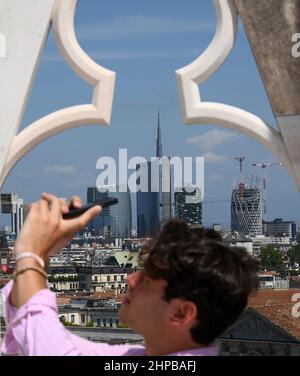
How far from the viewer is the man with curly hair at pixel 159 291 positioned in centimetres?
80

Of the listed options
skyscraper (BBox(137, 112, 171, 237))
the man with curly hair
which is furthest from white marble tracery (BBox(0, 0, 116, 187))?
skyscraper (BBox(137, 112, 171, 237))

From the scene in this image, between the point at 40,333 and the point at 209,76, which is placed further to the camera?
the point at 209,76

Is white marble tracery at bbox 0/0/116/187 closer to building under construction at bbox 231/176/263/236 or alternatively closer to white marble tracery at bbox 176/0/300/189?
white marble tracery at bbox 176/0/300/189

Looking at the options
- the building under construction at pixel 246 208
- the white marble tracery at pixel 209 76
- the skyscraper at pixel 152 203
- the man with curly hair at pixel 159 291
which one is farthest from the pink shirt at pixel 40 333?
the building under construction at pixel 246 208

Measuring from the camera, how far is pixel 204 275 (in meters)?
0.80

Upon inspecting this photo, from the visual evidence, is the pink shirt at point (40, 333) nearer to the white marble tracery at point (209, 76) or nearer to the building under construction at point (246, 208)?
the white marble tracery at point (209, 76)

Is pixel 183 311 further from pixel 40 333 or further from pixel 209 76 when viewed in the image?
pixel 209 76

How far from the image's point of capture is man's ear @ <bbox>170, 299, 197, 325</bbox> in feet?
2.63

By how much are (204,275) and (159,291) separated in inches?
2.0

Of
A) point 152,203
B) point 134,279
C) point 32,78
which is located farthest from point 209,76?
point 152,203

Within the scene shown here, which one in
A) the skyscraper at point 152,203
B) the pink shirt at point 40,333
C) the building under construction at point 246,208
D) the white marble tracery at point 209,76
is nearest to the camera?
the pink shirt at point 40,333

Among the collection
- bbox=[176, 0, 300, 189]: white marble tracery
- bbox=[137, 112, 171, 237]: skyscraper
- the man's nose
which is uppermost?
bbox=[137, 112, 171, 237]: skyscraper

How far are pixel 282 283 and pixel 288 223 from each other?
1489 centimetres

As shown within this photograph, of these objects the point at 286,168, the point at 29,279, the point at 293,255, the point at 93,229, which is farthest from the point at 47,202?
the point at 93,229
